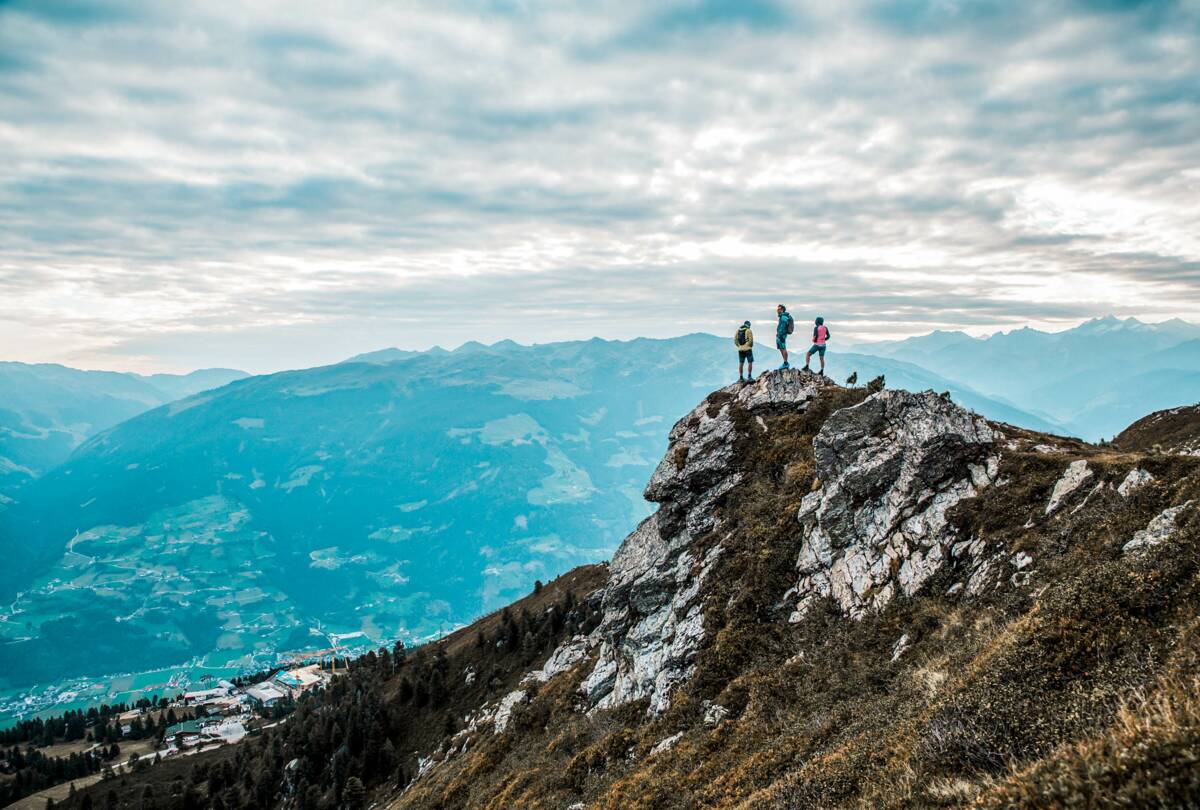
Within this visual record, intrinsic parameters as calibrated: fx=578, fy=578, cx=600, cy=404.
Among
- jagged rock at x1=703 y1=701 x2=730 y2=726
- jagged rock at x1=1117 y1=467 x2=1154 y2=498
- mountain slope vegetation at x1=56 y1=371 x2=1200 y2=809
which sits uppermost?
jagged rock at x1=1117 y1=467 x2=1154 y2=498

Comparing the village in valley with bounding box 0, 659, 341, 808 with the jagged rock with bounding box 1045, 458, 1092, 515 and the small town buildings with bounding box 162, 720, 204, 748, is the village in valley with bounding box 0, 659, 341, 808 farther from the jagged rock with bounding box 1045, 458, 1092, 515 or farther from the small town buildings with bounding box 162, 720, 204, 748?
the jagged rock with bounding box 1045, 458, 1092, 515

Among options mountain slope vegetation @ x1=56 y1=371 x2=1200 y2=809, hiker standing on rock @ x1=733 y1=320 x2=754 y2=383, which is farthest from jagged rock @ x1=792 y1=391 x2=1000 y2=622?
hiker standing on rock @ x1=733 y1=320 x2=754 y2=383

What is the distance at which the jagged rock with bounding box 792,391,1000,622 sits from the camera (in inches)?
898

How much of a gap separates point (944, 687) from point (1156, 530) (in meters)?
7.70

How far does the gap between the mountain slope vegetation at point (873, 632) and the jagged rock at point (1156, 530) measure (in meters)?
0.12

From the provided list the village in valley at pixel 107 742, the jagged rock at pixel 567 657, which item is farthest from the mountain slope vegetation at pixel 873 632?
the village in valley at pixel 107 742

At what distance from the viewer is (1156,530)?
15.3 m

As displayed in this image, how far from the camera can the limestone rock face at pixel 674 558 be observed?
29.9 meters

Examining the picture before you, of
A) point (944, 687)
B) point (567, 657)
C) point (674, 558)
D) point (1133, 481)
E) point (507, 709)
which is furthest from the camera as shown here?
point (567, 657)

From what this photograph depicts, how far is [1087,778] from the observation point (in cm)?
675

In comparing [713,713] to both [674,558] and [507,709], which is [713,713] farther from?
[507,709]

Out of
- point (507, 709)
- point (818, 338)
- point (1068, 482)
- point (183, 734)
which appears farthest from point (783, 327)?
point (183, 734)

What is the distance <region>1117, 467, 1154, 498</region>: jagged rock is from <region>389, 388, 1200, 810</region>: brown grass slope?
369mm

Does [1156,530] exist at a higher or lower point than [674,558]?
higher
